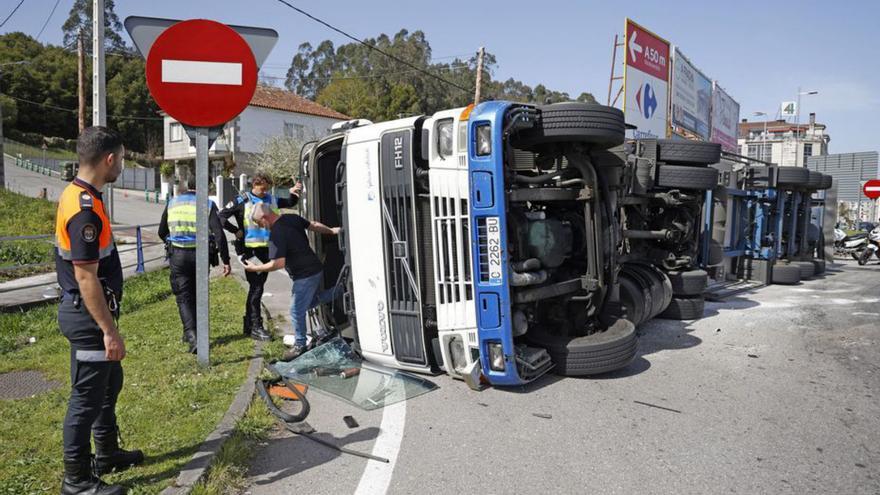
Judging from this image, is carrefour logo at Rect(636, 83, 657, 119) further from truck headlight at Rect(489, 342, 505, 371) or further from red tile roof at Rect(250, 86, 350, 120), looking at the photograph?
red tile roof at Rect(250, 86, 350, 120)

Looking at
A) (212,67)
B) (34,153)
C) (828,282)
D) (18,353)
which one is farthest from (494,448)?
(34,153)

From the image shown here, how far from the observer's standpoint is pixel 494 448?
12.6 ft

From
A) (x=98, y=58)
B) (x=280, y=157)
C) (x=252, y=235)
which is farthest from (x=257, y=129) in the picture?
(x=252, y=235)

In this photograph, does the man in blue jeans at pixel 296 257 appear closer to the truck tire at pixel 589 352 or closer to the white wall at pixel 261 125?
the truck tire at pixel 589 352

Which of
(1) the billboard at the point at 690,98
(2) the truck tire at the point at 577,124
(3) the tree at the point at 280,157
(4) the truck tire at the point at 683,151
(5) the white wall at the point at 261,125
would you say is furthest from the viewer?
(5) the white wall at the point at 261,125

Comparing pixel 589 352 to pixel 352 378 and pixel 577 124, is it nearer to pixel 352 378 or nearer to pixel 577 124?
pixel 577 124

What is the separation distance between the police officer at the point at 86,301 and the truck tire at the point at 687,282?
7.00 m

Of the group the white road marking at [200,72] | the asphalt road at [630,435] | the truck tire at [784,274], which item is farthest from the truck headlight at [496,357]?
the truck tire at [784,274]

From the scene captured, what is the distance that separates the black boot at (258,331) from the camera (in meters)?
6.42

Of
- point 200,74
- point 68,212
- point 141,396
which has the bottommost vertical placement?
point 141,396

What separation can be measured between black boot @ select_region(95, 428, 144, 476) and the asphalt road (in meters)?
0.71

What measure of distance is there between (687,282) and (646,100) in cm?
970

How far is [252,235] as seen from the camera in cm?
679

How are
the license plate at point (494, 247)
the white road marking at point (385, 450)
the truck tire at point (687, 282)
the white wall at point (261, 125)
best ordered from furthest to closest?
the white wall at point (261, 125) → the truck tire at point (687, 282) → the license plate at point (494, 247) → the white road marking at point (385, 450)
